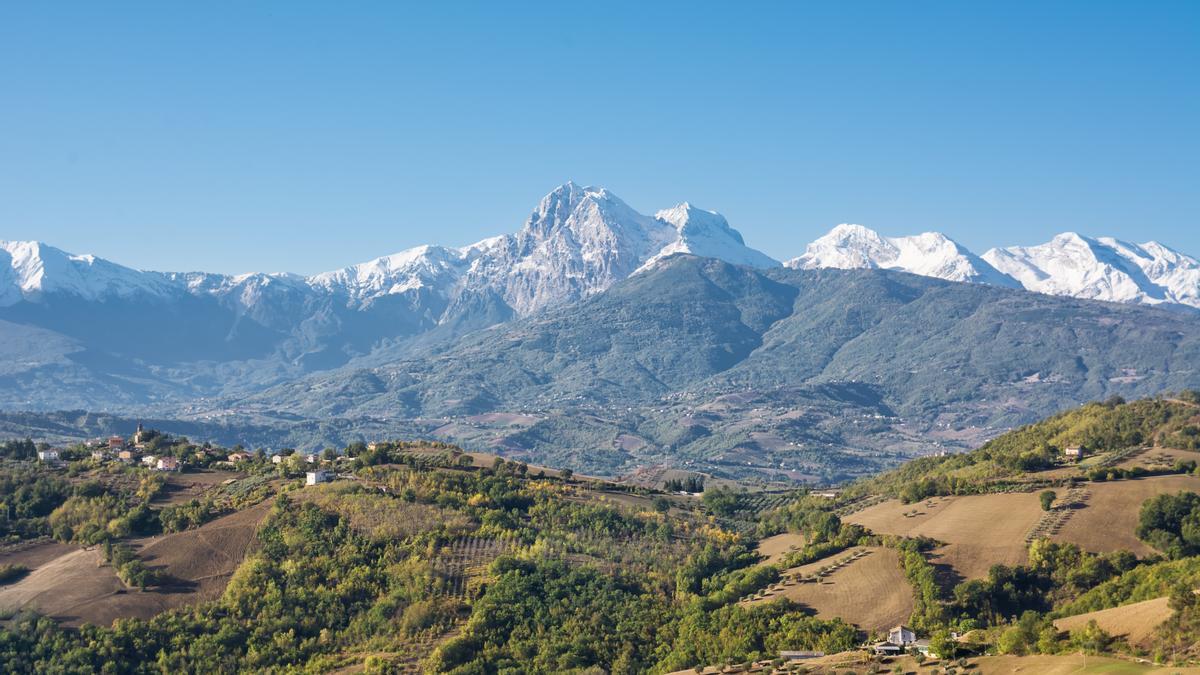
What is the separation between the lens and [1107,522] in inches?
5399

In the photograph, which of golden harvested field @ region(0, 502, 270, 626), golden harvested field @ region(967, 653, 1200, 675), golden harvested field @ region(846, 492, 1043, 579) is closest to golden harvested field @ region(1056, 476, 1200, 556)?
golden harvested field @ region(846, 492, 1043, 579)

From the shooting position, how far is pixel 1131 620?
88.1 meters

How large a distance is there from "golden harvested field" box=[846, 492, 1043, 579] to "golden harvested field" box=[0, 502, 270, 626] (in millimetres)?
76923

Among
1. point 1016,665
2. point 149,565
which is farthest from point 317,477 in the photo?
point 1016,665

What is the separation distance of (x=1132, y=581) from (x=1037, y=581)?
10896mm

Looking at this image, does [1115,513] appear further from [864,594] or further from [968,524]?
[864,594]

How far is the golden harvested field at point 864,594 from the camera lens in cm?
11756

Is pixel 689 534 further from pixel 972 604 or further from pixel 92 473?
pixel 92 473

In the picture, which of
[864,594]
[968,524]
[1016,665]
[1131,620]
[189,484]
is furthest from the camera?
[189,484]

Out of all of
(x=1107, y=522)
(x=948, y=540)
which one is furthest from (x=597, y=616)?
(x=1107, y=522)

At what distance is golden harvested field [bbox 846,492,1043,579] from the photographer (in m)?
130

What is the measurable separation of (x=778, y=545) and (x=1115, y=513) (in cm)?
4009

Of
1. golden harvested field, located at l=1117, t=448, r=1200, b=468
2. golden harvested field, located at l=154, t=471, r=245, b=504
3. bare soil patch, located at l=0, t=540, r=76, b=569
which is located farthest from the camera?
golden harvested field, located at l=154, t=471, r=245, b=504

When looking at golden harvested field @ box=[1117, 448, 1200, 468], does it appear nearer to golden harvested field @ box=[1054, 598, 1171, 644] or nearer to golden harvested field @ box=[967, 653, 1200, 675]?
golden harvested field @ box=[1054, 598, 1171, 644]
